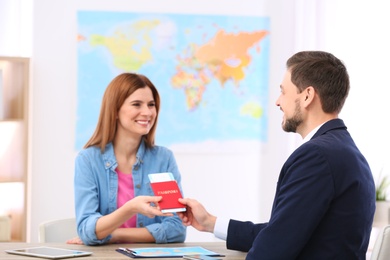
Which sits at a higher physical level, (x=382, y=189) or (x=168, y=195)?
(x=168, y=195)

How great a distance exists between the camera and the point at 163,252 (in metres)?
2.73

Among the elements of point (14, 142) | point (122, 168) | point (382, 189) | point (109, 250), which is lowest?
point (109, 250)

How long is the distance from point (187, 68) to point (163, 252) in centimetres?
320

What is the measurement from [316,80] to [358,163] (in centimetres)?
33

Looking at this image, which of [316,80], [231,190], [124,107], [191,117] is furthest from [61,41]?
[316,80]

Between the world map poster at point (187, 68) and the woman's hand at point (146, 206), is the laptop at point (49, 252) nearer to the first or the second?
the woman's hand at point (146, 206)

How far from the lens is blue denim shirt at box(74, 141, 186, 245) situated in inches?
119

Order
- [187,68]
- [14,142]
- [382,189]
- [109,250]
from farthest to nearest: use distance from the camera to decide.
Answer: [187,68] → [382,189] → [14,142] → [109,250]

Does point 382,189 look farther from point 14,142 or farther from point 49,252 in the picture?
point 49,252

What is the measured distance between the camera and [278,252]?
2158 mm

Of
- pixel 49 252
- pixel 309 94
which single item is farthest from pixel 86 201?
pixel 309 94

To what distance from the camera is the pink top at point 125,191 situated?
3.15 metres

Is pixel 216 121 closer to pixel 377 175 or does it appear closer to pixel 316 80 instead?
pixel 377 175

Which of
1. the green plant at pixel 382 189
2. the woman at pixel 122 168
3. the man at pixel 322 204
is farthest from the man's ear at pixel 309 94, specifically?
the green plant at pixel 382 189
